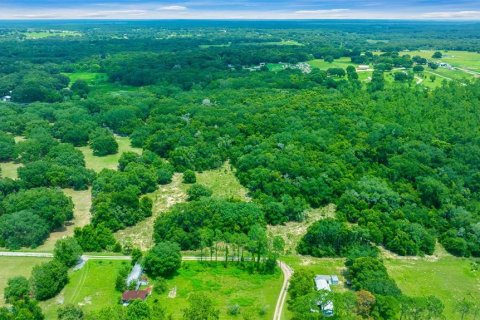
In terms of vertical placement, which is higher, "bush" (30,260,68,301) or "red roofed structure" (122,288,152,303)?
"bush" (30,260,68,301)

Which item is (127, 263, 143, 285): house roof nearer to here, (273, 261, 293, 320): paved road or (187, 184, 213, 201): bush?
(273, 261, 293, 320): paved road

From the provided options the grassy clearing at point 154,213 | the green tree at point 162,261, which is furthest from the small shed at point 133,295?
the grassy clearing at point 154,213

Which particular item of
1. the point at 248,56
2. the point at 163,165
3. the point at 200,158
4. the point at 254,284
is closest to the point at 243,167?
the point at 200,158

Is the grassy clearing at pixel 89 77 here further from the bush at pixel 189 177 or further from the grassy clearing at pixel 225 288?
the grassy clearing at pixel 225 288

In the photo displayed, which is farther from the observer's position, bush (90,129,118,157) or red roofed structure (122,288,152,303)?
bush (90,129,118,157)

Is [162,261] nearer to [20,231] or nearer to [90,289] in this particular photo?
[90,289]

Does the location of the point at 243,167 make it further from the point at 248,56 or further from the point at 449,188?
the point at 248,56

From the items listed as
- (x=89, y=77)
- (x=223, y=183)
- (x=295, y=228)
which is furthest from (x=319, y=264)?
(x=89, y=77)

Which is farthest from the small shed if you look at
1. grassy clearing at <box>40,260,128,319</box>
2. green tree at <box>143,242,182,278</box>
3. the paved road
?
the paved road
